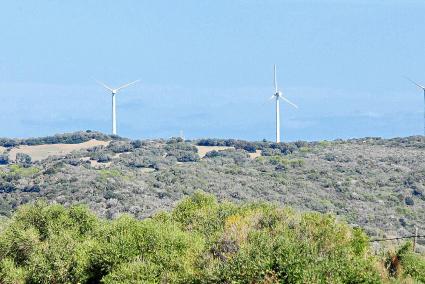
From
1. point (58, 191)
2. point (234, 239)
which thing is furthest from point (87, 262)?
point (58, 191)

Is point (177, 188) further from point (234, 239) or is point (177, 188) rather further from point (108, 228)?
point (234, 239)

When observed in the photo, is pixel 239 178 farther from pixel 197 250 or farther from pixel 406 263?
pixel 197 250

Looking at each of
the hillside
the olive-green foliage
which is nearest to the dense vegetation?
the olive-green foliage

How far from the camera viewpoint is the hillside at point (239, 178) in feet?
432

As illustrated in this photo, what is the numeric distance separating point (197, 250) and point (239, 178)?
91.0 meters

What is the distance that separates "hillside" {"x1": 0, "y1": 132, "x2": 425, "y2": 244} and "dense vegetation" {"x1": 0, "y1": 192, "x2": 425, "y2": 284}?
3213 cm

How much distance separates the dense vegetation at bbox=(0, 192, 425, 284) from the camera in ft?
173

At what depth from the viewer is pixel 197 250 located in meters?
62.5

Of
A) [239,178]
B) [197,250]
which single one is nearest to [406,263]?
[197,250]

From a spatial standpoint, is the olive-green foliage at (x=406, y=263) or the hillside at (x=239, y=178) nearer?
the olive-green foliage at (x=406, y=263)

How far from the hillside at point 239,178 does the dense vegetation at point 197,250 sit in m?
32.1

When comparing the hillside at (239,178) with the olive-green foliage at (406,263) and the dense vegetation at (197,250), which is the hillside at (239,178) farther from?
the olive-green foliage at (406,263)

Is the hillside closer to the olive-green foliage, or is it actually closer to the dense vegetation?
the dense vegetation

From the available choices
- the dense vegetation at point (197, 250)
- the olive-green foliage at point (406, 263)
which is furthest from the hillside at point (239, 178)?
the olive-green foliage at point (406, 263)
